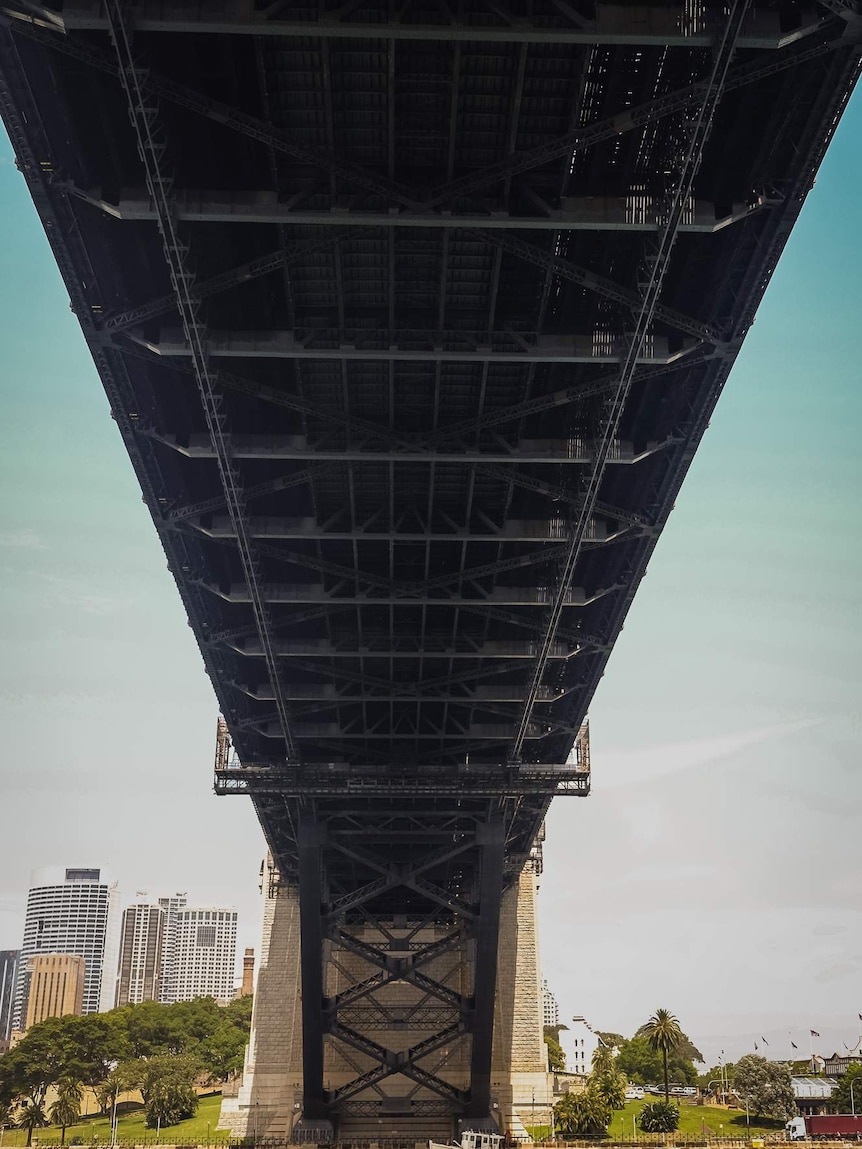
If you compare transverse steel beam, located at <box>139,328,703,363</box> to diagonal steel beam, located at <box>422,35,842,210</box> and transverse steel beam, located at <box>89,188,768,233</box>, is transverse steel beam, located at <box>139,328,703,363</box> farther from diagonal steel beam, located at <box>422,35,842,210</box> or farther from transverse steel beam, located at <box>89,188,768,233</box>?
diagonal steel beam, located at <box>422,35,842,210</box>

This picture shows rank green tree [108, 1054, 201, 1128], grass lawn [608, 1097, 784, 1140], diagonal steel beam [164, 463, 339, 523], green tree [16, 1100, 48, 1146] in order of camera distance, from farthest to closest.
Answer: green tree [108, 1054, 201, 1128], green tree [16, 1100, 48, 1146], grass lawn [608, 1097, 784, 1140], diagonal steel beam [164, 463, 339, 523]

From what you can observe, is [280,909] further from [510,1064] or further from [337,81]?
[337,81]

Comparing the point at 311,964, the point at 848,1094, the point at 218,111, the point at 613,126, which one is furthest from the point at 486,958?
the point at 848,1094

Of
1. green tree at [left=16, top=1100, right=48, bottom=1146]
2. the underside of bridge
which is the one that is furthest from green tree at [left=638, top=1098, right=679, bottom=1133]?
the underside of bridge

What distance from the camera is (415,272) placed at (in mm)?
25266

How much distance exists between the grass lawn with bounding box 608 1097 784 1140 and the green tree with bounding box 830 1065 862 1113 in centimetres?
1218

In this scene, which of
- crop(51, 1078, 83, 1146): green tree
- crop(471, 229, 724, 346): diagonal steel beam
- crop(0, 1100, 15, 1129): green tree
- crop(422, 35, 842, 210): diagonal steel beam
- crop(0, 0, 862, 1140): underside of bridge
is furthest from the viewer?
crop(0, 1100, 15, 1129): green tree

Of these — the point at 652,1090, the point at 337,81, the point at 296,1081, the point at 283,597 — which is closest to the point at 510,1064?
the point at 296,1081

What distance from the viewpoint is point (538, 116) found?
21203mm

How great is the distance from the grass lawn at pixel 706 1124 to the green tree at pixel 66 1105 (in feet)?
150

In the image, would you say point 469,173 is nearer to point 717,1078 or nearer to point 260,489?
point 260,489

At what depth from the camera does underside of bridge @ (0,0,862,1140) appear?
1966 centimetres

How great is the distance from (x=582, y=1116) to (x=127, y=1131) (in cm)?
4391

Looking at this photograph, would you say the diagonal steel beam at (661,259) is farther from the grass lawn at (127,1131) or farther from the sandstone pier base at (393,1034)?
the grass lawn at (127,1131)
